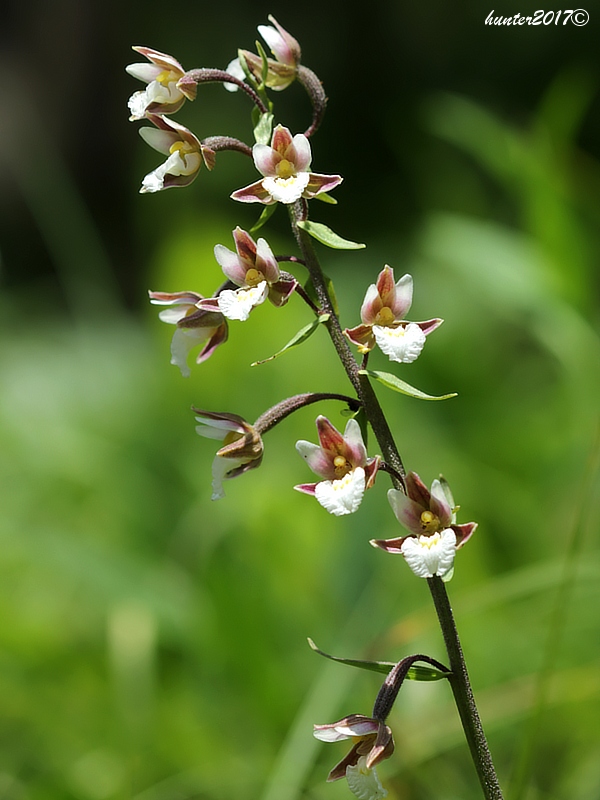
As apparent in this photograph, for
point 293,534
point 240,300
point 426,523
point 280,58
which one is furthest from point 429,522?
point 293,534

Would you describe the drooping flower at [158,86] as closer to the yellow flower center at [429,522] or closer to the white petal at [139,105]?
the white petal at [139,105]

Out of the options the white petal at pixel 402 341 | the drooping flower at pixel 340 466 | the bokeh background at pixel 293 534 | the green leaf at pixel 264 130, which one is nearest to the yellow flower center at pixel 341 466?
the drooping flower at pixel 340 466

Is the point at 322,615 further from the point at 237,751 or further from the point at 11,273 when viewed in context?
the point at 11,273

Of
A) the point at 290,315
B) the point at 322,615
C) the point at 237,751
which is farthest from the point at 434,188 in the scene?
the point at 237,751

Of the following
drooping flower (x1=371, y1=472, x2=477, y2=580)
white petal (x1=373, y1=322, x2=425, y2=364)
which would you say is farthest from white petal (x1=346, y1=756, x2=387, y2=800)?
white petal (x1=373, y1=322, x2=425, y2=364)

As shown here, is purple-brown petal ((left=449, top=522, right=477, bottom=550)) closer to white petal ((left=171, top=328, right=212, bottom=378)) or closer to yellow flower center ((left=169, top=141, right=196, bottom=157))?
white petal ((left=171, top=328, right=212, bottom=378))

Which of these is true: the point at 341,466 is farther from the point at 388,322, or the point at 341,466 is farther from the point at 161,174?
the point at 161,174
